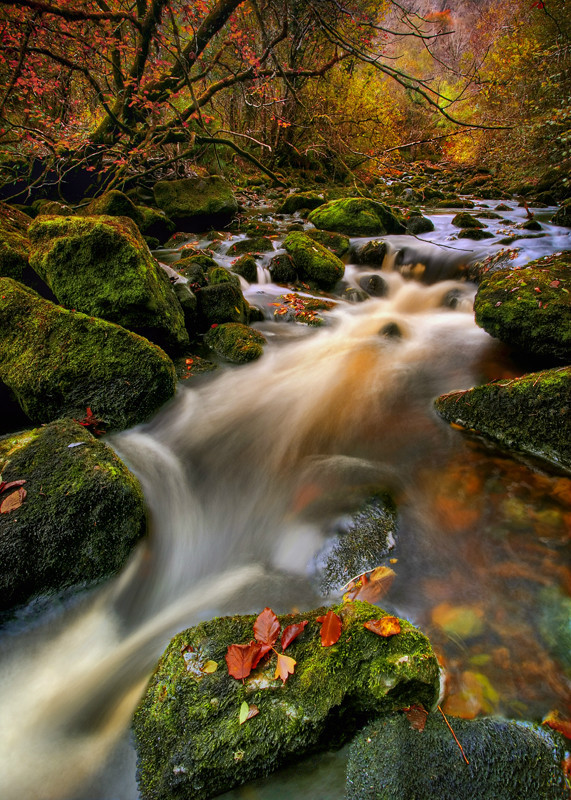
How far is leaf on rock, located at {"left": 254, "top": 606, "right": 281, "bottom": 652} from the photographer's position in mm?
1814

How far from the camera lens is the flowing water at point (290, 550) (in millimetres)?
1874

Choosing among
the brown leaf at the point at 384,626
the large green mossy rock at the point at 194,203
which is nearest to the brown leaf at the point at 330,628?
the brown leaf at the point at 384,626

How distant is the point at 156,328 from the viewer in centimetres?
462

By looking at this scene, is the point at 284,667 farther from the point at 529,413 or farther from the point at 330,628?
the point at 529,413

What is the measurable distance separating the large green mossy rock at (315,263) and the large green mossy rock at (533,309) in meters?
3.19

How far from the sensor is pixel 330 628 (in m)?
1.79

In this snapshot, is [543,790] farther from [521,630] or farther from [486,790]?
[521,630]

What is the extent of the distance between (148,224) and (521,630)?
10007 mm

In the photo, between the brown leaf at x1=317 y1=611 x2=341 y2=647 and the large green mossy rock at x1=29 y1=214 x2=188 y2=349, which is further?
the large green mossy rock at x1=29 y1=214 x2=188 y2=349

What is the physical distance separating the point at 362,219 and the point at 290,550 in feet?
30.9

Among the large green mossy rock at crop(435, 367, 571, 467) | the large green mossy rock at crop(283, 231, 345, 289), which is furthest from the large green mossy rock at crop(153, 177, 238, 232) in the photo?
the large green mossy rock at crop(435, 367, 571, 467)

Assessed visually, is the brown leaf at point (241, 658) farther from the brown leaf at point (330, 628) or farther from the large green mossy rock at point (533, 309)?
the large green mossy rock at point (533, 309)

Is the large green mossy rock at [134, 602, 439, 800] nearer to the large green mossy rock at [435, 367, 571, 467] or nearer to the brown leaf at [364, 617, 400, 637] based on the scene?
the brown leaf at [364, 617, 400, 637]

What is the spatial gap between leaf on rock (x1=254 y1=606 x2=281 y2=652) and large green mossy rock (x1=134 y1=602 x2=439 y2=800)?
89mm
